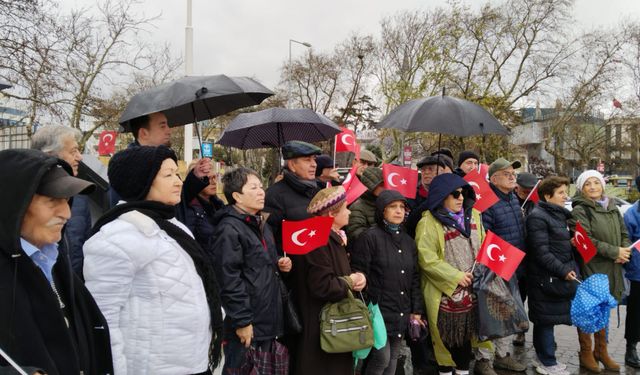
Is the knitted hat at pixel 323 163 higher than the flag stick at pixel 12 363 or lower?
higher

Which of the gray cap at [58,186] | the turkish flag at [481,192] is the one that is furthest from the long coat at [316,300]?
the gray cap at [58,186]

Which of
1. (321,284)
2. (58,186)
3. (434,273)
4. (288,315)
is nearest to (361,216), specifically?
(434,273)

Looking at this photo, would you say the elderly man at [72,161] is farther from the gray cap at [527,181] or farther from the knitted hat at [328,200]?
the gray cap at [527,181]

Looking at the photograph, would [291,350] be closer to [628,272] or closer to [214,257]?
[214,257]

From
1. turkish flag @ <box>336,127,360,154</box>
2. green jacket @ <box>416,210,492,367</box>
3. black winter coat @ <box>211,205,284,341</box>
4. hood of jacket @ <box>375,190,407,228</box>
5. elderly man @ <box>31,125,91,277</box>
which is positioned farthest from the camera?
turkish flag @ <box>336,127,360,154</box>

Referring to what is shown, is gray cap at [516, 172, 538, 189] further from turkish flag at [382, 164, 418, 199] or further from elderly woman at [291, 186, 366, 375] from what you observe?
elderly woman at [291, 186, 366, 375]

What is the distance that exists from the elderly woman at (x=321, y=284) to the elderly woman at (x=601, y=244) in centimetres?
281

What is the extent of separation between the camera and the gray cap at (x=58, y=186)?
1.71 metres

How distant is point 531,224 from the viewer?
5.07 meters

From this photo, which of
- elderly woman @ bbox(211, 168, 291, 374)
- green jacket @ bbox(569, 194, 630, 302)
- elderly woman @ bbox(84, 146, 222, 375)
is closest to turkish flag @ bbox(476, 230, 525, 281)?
green jacket @ bbox(569, 194, 630, 302)

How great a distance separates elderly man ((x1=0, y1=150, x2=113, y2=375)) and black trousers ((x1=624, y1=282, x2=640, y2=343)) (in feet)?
17.5

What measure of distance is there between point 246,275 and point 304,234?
0.48 meters

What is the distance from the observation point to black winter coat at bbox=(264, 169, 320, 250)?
4.02 meters

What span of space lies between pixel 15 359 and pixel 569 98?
34.1 meters
